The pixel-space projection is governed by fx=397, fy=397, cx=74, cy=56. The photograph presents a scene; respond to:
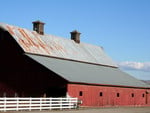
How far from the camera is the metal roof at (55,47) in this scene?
1656 inches

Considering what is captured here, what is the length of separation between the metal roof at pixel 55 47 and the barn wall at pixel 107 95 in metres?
6.26

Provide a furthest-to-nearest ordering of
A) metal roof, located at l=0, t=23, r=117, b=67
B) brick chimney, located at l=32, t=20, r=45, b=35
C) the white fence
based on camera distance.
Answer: brick chimney, located at l=32, t=20, r=45, b=35 < metal roof, located at l=0, t=23, r=117, b=67 < the white fence

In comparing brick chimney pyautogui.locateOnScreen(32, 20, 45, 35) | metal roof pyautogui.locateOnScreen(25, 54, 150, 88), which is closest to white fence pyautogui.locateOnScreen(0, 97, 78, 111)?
metal roof pyautogui.locateOnScreen(25, 54, 150, 88)

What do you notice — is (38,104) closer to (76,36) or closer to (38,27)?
(38,27)

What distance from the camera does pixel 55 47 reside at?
47.2 metres

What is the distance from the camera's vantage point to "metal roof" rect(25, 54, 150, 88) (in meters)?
39.9

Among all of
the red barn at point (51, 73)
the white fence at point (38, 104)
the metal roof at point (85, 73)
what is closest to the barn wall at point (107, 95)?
the red barn at point (51, 73)

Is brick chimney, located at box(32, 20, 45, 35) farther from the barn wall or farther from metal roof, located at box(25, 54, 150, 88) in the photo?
the barn wall

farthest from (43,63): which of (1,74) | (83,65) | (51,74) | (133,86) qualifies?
(133,86)

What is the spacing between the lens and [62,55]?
46.5m

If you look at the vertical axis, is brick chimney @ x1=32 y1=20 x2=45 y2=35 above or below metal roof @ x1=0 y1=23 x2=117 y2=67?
above

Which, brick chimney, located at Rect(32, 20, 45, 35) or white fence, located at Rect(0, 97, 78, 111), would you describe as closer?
white fence, located at Rect(0, 97, 78, 111)

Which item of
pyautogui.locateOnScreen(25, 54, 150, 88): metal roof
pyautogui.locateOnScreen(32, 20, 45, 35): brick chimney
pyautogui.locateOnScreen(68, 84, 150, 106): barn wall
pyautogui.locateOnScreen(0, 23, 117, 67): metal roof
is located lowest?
pyautogui.locateOnScreen(68, 84, 150, 106): barn wall

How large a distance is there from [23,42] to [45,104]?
10583 millimetres
